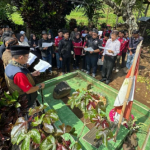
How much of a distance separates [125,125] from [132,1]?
25.6ft

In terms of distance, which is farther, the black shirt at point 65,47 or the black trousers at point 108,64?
the black shirt at point 65,47

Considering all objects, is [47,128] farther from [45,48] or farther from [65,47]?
[45,48]

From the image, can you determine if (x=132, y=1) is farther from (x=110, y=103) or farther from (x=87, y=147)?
(x=87, y=147)

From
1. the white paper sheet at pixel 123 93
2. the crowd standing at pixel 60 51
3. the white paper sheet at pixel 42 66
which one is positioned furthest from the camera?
the white paper sheet at pixel 42 66

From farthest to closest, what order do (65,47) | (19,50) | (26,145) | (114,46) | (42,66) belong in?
(65,47) → (114,46) → (42,66) → (19,50) → (26,145)

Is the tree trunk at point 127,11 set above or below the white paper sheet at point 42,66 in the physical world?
above

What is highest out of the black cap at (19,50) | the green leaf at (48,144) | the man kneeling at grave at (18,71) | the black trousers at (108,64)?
the black cap at (19,50)

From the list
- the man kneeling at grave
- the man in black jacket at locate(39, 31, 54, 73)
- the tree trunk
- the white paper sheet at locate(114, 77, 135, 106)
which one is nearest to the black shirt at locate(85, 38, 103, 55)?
the man in black jacket at locate(39, 31, 54, 73)

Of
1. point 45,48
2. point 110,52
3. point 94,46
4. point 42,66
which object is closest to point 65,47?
point 45,48

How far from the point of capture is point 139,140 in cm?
252

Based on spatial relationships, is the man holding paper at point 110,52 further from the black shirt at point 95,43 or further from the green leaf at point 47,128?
the green leaf at point 47,128

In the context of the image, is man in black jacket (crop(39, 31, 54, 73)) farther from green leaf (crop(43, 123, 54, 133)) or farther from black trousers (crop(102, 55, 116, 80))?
green leaf (crop(43, 123, 54, 133))

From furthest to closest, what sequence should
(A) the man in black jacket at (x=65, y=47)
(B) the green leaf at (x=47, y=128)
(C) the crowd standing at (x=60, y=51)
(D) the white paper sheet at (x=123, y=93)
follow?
(A) the man in black jacket at (x=65, y=47) < (D) the white paper sheet at (x=123, y=93) < (C) the crowd standing at (x=60, y=51) < (B) the green leaf at (x=47, y=128)

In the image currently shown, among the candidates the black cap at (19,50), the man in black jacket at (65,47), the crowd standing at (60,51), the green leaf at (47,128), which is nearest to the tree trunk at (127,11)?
the crowd standing at (60,51)
